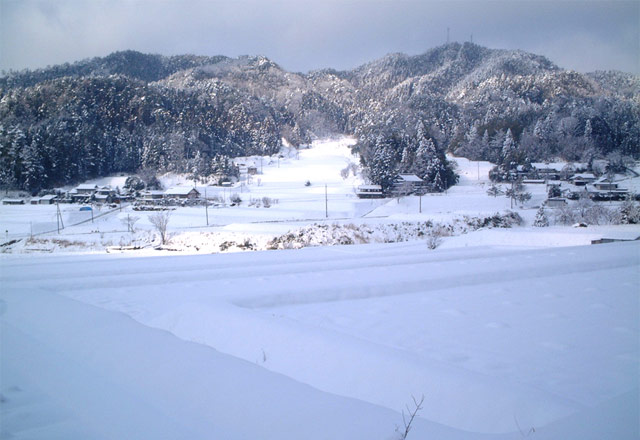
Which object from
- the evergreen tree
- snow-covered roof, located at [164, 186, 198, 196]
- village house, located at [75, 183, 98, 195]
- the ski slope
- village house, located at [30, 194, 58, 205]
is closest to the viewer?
the ski slope

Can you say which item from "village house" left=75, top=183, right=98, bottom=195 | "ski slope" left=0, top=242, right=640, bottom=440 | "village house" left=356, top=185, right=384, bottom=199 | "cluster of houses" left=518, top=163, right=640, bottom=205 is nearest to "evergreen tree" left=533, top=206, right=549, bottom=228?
"cluster of houses" left=518, top=163, right=640, bottom=205

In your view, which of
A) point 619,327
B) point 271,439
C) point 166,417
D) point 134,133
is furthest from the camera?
point 134,133

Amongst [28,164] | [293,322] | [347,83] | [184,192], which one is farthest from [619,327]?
[347,83]

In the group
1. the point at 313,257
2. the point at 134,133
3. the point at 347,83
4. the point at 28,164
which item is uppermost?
the point at 347,83

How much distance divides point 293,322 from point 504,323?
1942 mm

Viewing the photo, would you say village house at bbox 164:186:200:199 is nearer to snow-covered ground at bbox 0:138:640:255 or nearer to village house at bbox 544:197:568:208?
snow-covered ground at bbox 0:138:640:255

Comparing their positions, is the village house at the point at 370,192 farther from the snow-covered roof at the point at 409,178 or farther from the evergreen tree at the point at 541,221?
the evergreen tree at the point at 541,221

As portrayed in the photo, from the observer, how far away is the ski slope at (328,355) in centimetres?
200

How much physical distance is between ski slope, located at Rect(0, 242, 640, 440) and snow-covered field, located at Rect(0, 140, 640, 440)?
1 cm

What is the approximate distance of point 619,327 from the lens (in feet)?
10.8

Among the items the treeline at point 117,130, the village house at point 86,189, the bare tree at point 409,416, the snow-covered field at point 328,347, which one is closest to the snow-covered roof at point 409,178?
the village house at point 86,189

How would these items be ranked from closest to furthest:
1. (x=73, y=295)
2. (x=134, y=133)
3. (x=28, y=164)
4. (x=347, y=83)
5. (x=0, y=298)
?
1. (x=0, y=298)
2. (x=73, y=295)
3. (x=28, y=164)
4. (x=134, y=133)
5. (x=347, y=83)

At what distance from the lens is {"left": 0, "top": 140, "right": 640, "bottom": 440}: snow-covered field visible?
201 cm

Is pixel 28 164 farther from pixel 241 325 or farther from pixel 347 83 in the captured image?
pixel 347 83
